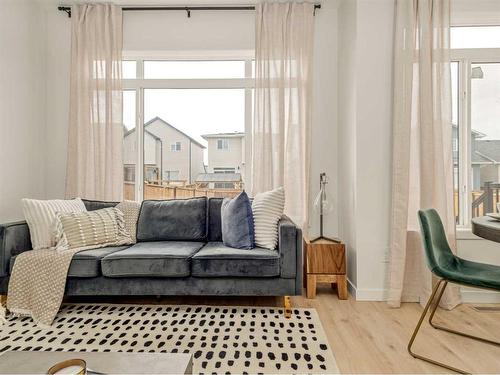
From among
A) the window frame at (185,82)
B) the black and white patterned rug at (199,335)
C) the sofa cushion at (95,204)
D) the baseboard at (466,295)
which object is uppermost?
the window frame at (185,82)

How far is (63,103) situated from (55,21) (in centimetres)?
89

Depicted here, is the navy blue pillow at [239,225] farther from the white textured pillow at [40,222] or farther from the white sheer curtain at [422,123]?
the white textured pillow at [40,222]

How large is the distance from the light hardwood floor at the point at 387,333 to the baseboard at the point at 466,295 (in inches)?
3.1

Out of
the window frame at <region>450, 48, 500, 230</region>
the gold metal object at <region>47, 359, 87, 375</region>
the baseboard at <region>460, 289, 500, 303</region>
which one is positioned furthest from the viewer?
the window frame at <region>450, 48, 500, 230</region>

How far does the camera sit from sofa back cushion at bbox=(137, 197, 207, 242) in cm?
299

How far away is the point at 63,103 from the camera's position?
139 inches

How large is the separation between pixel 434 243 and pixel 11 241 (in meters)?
3.02

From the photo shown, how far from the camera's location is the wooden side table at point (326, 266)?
2.78 m

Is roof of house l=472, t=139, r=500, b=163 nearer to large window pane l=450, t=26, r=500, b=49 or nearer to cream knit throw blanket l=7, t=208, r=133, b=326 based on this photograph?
large window pane l=450, t=26, r=500, b=49

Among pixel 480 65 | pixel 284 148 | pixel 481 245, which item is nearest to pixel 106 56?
pixel 284 148

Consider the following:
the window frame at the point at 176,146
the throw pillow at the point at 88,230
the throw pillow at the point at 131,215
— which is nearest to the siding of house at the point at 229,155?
the window frame at the point at 176,146

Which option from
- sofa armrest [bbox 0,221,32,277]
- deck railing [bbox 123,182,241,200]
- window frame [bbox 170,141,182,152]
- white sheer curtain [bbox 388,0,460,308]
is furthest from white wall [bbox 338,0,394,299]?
sofa armrest [bbox 0,221,32,277]

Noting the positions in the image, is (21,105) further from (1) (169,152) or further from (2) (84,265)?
(2) (84,265)

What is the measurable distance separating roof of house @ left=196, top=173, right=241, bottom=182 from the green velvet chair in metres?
2.08
